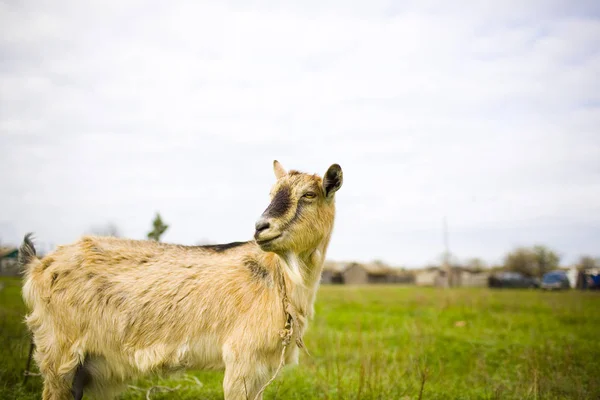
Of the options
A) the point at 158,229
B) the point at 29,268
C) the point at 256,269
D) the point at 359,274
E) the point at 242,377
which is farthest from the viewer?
the point at 359,274

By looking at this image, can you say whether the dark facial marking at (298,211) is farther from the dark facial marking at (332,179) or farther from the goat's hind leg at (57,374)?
the goat's hind leg at (57,374)

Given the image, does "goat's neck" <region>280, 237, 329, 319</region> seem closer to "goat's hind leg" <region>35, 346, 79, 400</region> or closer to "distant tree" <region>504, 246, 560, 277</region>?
"goat's hind leg" <region>35, 346, 79, 400</region>

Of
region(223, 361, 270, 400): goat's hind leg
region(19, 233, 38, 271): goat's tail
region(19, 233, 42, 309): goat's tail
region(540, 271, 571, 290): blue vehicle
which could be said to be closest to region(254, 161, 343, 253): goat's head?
region(223, 361, 270, 400): goat's hind leg

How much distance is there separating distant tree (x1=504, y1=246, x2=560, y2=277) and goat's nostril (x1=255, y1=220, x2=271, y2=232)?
7432cm

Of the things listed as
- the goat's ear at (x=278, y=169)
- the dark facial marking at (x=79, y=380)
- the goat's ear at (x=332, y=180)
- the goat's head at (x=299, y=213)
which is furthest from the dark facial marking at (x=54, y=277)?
the goat's ear at (x=332, y=180)

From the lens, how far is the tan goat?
368 centimetres

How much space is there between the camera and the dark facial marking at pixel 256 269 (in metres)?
4.07

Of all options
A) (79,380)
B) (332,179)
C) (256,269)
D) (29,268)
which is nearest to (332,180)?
(332,179)

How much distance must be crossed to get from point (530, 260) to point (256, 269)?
77961 mm

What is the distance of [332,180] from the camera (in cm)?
379

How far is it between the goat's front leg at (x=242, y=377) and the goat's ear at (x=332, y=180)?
5.81ft

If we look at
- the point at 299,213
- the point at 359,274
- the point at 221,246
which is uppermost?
the point at 299,213

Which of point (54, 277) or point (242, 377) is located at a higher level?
point (54, 277)

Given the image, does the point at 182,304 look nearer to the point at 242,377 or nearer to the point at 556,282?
the point at 242,377
